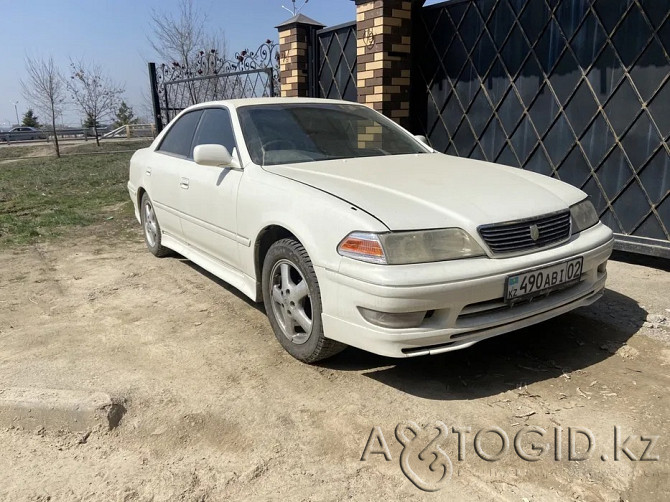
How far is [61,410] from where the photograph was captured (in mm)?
2639

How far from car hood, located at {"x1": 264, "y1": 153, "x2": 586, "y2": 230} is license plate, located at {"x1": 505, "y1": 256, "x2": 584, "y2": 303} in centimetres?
30

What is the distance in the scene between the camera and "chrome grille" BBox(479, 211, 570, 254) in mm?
2734

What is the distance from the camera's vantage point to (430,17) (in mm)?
6531

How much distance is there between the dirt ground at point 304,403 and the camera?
7.20ft

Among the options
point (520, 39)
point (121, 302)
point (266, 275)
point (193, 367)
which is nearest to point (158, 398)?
point (193, 367)

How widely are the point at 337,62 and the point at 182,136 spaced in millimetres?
3613

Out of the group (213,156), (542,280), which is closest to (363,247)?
(542,280)

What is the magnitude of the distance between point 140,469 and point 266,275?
1350 mm

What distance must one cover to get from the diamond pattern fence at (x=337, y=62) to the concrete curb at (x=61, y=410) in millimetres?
5758

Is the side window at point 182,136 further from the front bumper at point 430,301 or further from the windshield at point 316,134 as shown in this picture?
the front bumper at point 430,301

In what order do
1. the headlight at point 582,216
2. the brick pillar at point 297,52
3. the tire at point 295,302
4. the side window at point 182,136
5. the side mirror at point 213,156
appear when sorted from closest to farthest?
the tire at point 295,302
the headlight at point 582,216
the side mirror at point 213,156
the side window at point 182,136
the brick pillar at point 297,52

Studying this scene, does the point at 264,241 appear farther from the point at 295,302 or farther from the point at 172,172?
the point at 172,172

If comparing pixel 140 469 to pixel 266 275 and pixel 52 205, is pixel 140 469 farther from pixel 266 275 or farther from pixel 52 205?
pixel 52 205

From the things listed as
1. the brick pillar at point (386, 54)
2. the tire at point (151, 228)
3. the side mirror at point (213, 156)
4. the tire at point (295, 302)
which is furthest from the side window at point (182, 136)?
the brick pillar at point (386, 54)
